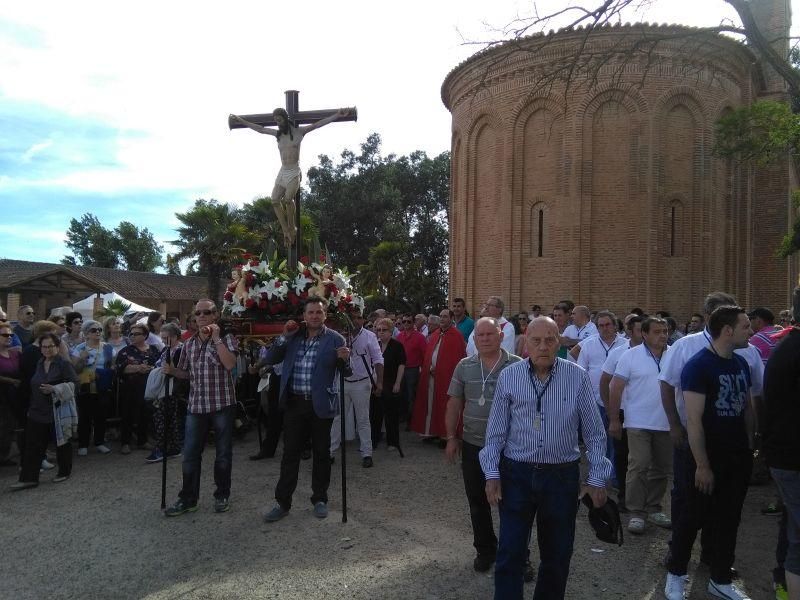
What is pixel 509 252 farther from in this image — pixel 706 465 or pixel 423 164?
pixel 423 164

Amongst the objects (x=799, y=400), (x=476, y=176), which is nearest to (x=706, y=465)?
(x=799, y=400)

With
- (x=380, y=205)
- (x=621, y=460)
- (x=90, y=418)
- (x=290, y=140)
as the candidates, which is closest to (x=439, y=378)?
(x=621, y=460)

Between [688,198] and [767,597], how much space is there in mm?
17159

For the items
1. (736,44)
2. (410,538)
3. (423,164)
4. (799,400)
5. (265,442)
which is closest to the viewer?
(799,400)

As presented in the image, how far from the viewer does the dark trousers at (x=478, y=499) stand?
445cm

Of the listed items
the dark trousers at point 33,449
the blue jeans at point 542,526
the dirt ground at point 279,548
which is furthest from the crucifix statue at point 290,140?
the blue jeans at point 542,526

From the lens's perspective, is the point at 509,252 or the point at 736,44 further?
the point at 509,252

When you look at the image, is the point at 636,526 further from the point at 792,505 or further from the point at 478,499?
the point at 792,505

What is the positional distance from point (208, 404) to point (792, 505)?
450 centimetres

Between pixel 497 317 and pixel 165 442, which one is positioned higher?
pixel 497 317

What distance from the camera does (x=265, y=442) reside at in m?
8.05

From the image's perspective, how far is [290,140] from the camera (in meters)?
7.64

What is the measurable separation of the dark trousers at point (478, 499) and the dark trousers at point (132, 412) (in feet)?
18.5

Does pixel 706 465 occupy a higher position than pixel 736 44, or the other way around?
pixel 736 44
